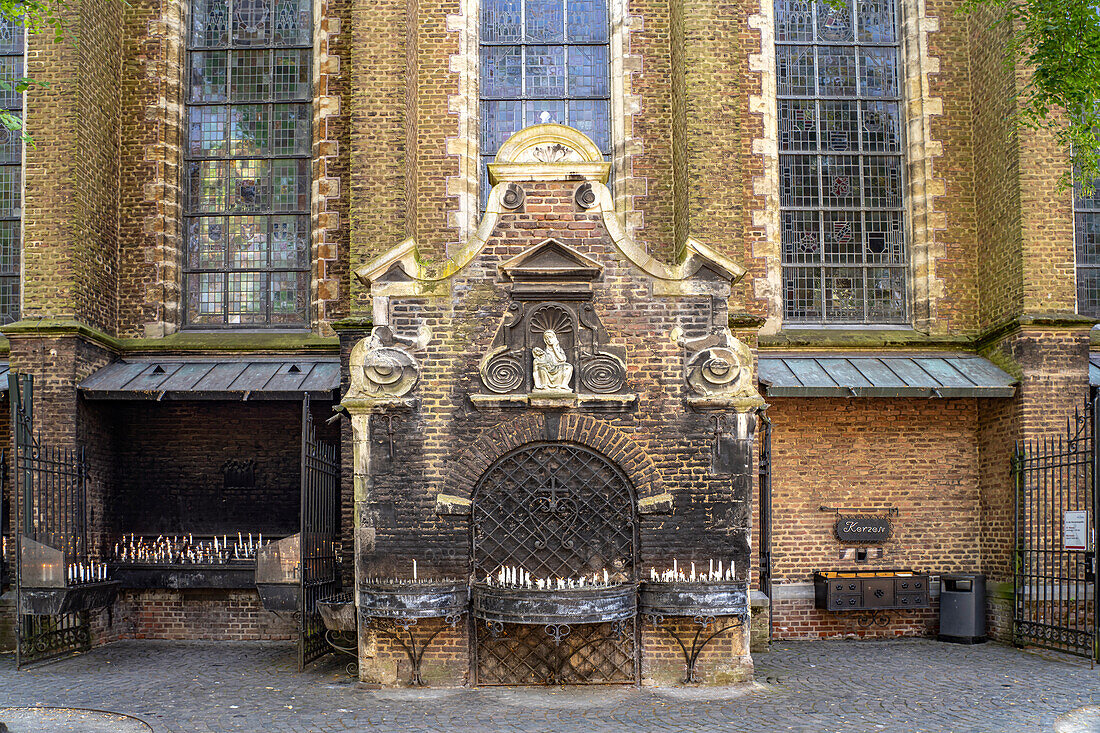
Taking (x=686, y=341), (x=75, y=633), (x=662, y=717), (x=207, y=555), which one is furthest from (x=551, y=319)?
(x=75, y=633)

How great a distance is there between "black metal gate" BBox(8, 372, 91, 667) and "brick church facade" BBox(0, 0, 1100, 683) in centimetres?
46

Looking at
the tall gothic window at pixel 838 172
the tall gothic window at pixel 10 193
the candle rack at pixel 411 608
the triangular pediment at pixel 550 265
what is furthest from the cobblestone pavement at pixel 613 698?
the tall gothic window at pixel 10 193

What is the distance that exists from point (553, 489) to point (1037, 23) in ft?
25.4

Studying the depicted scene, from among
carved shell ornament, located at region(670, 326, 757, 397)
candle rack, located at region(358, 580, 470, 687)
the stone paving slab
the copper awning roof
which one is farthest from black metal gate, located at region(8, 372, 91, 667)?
carved shell ornament, located at region(670, 326, 757, 397)

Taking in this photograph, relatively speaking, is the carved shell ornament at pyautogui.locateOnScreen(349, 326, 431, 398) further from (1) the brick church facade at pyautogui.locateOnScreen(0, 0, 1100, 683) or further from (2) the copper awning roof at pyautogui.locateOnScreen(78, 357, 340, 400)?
(2) the copper awning roof at pyautogui.locateOnScreen(78, 357, 340, 400)

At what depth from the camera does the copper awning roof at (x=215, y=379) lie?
12.7m

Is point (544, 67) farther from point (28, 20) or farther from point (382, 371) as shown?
point (28, 20)

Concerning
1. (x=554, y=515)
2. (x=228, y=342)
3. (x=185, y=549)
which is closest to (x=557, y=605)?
(x=554, y=515)

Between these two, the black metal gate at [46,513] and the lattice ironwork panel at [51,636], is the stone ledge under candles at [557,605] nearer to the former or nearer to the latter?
the black metal gate at [46,513]

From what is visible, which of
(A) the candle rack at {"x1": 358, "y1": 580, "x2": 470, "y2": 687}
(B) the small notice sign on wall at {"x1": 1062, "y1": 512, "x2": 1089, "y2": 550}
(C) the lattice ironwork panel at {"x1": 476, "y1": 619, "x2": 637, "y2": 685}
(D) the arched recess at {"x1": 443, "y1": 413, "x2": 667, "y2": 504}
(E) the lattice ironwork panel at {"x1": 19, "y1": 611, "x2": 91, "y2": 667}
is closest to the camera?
(A) the candle rack at {"x1": 358, "y1": 580, "x2": 470, "y2": 687}

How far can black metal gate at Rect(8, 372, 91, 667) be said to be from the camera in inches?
440

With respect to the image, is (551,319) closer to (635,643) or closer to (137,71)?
(635,643)

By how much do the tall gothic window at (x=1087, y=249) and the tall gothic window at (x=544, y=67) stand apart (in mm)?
7099

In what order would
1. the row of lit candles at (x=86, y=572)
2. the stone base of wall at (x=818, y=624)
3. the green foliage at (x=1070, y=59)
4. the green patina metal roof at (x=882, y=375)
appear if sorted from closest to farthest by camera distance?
the green foliage at (x=1070, y=59), the row of lit candles at (x=86, y=572), the green patina metal roof at (x=882, y=375), the stone base of wall at (x=818, y=624)
